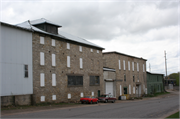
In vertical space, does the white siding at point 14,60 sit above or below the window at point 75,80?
above

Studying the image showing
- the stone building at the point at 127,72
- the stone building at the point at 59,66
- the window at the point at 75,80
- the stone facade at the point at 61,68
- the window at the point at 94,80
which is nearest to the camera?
the stone facade at the point at 61,68

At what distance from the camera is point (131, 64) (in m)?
58.2

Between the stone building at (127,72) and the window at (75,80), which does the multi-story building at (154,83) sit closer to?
the stone building at (127,72)

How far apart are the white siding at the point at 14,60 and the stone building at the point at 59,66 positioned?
108 cm

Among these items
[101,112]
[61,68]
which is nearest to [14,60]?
[61,68]

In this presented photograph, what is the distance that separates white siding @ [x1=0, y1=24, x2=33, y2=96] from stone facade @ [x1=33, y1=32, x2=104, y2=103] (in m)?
1.21

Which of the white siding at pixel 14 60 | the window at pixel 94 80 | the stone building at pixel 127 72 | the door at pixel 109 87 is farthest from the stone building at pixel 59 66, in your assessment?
the stone building at pixel 127 72

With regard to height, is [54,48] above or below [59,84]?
above

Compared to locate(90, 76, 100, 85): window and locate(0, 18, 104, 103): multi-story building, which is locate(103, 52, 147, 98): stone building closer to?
locate(90, 76, 100, 85): window

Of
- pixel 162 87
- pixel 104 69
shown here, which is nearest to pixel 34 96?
pixel 104 69

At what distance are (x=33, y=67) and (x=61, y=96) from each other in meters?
7.43

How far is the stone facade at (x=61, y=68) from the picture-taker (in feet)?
93.7

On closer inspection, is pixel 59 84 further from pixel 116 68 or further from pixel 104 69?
pixel 116 68

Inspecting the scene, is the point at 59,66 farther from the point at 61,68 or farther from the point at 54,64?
the point at 54,64
